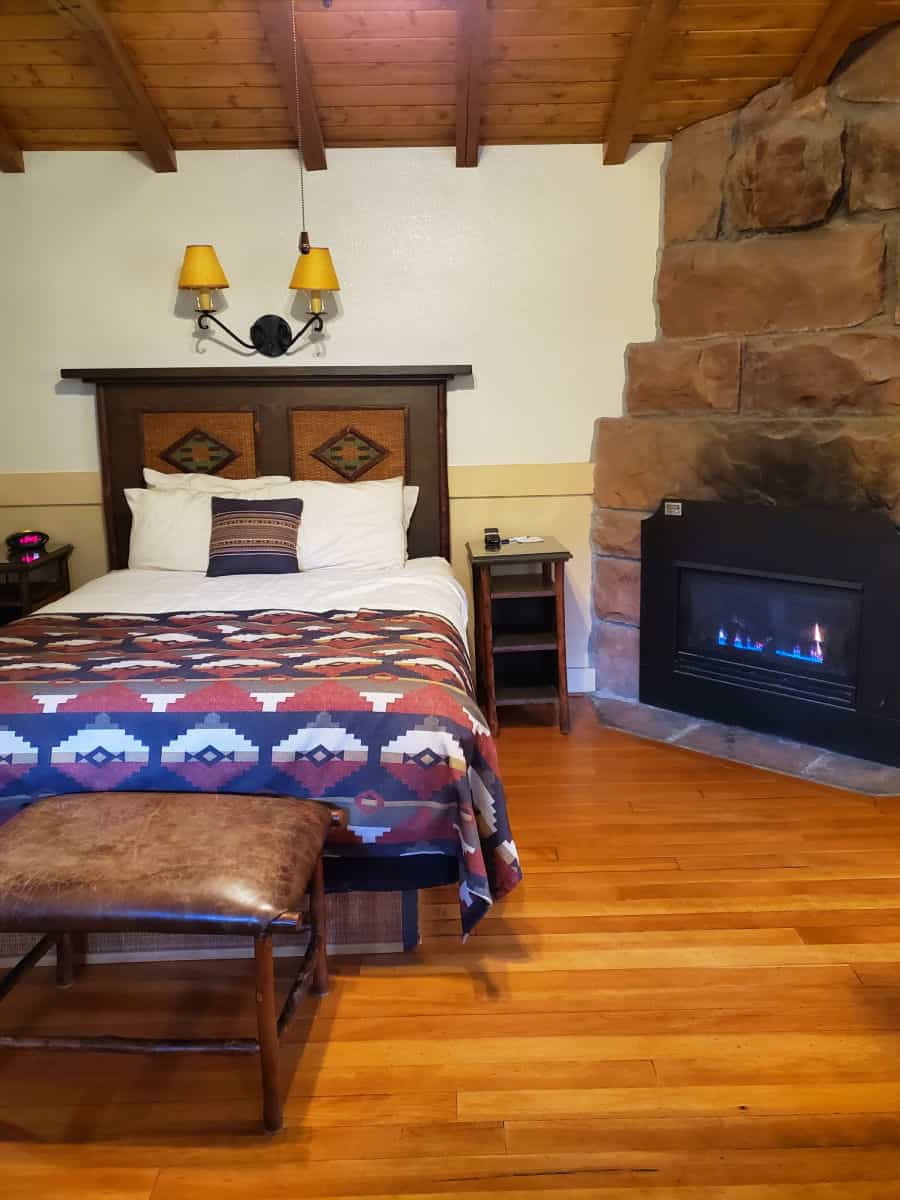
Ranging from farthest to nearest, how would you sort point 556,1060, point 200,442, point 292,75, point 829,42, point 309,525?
1. point 200,442
2. point 309,525
3. point 292,75
4. point 829,42
5. point 556,1060

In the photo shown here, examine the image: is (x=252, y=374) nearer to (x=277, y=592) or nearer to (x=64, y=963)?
(x=277, y=592)

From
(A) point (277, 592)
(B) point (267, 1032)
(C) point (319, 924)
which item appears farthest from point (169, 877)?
(A) point (277, 592)

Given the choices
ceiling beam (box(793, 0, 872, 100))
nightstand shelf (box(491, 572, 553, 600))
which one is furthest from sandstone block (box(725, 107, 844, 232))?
nightstand shelf (box(491, 572, 553, 600))

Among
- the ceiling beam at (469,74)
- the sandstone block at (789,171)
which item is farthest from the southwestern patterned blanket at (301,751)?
the sandstone block at (789,171)

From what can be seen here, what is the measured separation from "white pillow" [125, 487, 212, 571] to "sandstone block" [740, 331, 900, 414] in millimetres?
2081

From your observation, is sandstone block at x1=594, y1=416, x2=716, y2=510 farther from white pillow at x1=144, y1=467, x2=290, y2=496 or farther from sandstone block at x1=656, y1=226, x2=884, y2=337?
white pillow at x1=144, y1=467, x2=290, y2=496

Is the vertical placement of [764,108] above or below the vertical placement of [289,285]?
above

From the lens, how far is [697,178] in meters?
3.44

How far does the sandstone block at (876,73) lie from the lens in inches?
113

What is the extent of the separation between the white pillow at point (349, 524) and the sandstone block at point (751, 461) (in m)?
0.88

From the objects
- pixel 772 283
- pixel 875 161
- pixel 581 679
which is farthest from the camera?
pixel 581 679

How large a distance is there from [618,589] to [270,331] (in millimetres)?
1755

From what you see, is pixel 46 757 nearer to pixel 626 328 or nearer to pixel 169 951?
pixel 169 951

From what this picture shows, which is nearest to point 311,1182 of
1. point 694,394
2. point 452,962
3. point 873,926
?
point 452,962
